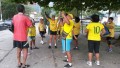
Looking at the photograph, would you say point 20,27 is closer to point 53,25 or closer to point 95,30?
point 95,30

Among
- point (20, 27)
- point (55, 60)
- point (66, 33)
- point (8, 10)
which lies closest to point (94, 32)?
point (66, 33)

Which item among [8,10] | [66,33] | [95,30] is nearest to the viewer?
[66,33]

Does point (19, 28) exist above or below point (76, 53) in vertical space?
above

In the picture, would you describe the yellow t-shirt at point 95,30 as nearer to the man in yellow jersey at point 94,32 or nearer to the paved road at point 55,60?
the man in yellow jersey at point 94,32

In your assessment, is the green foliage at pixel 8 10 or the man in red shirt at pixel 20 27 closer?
the man in red shirt at pixel 20 27

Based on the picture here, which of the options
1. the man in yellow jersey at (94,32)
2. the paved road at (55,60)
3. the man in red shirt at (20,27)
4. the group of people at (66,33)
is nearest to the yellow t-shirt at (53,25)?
the paved road at (55,60)

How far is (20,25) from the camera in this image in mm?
8570

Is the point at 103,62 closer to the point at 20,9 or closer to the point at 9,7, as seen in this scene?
the point at 20,9

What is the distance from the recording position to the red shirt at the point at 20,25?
28.1 feet

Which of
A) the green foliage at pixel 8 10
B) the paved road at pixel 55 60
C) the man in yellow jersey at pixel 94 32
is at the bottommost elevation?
the paved road at pixel 55 60

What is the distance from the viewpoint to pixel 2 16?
71.9 meters

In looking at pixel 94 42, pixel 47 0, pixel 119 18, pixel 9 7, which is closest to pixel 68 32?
pixel 94 42

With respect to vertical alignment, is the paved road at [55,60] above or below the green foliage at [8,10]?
below

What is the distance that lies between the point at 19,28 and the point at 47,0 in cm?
748
